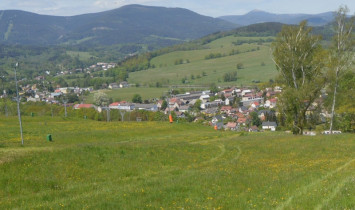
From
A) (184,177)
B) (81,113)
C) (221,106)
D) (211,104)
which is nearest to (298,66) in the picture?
(184,177)

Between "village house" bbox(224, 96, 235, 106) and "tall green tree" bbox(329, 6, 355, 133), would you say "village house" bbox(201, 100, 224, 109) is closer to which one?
"village house" bbox(224, 96, 235, 106)

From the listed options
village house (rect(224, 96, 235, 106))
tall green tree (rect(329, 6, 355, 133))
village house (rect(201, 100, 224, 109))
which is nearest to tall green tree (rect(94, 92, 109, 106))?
village house (rect(201, 100, 224, 109))

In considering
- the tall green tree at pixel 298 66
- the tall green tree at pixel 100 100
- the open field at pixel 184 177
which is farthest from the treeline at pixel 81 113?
the open field at pixel 184 177

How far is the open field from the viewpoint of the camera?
48.2 feet

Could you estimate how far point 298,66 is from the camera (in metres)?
43.1

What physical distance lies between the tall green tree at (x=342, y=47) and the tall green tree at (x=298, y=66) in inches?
82.4

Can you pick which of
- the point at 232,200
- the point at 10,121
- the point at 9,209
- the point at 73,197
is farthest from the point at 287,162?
the point at 10,121

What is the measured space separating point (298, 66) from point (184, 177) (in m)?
28.3

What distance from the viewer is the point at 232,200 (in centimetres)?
1466

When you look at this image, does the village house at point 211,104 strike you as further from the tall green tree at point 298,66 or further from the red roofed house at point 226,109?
the tall green tree at point 298,66

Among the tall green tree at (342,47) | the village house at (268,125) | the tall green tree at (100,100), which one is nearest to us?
the tall green tree at (342,47)

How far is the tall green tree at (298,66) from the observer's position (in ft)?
138

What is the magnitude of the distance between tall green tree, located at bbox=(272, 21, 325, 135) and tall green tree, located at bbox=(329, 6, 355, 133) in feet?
6.87

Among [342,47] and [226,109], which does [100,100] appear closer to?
[226,109]
